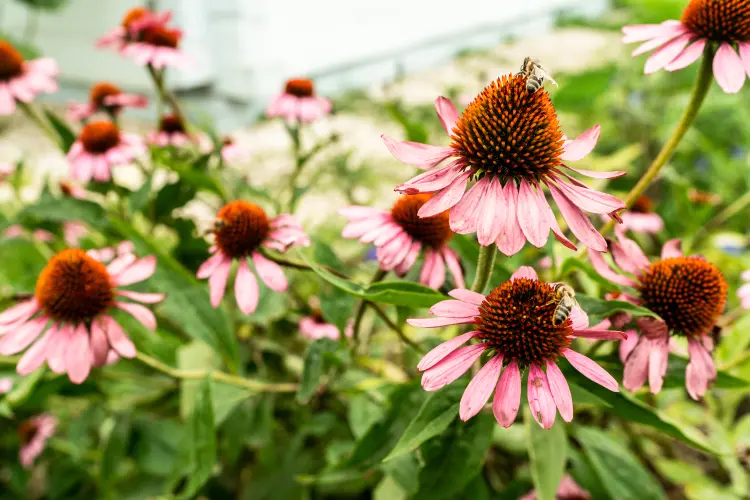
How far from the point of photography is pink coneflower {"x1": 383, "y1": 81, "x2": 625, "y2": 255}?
0.37m

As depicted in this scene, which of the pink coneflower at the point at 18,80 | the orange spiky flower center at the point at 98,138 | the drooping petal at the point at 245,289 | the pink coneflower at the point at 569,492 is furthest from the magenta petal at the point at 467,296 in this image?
the pink coneflower at the point at 18,80

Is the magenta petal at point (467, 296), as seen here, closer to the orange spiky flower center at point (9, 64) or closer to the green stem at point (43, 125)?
the green stem at point (43, 125)

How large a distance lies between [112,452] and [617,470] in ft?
2.06

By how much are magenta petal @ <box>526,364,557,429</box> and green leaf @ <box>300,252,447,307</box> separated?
9cm

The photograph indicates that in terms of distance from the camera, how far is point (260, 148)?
102 inches

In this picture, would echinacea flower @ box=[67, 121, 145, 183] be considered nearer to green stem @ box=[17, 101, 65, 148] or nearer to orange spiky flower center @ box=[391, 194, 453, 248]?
green stem @ box=[17, 101, 65, 148]

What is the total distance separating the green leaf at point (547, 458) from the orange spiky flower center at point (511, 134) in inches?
9.6

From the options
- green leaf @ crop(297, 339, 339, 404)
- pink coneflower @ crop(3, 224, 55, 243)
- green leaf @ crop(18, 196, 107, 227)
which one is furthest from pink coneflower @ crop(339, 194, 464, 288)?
pink coneflower @ crop(3, 224, 55, 243)

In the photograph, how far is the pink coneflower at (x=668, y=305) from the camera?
1.48 feet

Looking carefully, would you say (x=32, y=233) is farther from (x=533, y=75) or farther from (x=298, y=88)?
(x=533, y=75)

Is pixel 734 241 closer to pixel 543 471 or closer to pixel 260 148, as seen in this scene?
pixel 543 471

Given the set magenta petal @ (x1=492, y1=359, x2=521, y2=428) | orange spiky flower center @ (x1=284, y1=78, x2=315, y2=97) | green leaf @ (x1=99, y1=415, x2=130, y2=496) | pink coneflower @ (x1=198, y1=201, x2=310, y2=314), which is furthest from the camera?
orange spiky flower center @ (x1=284, y1=78, x2=315, y2=97)

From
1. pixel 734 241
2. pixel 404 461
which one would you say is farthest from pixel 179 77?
pixel 404 461

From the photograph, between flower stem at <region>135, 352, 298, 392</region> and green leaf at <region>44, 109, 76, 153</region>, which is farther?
green leaf at <region>44, 109, 76, 153</region>
